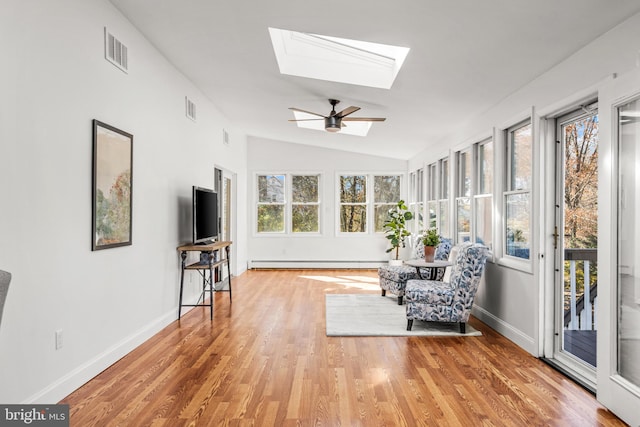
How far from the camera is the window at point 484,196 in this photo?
5090mm

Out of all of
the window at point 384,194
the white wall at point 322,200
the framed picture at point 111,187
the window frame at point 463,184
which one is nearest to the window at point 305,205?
the white wall at point 322,200

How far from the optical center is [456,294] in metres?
4.48

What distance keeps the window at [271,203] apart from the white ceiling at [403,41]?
3.69 metres

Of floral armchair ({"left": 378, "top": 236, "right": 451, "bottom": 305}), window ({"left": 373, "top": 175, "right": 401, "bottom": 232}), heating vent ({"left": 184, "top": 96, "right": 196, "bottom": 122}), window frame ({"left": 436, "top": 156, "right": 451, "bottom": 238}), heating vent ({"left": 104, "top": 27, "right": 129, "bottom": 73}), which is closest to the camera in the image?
heating vent ({"left": 104, "top": 27, "right": 129, "bottom": 73})

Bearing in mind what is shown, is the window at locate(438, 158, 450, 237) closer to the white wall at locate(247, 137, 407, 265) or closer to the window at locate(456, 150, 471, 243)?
the window at locate(456, 150, 471, 243)

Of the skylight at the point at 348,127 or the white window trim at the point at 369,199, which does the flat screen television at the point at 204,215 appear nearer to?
the skylight at the point at 348,127

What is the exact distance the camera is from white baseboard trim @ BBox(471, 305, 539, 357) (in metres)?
3.89

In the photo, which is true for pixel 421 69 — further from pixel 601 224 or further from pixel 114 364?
pixel 114 364

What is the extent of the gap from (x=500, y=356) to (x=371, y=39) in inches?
114

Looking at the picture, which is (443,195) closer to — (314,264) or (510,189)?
(510,189)

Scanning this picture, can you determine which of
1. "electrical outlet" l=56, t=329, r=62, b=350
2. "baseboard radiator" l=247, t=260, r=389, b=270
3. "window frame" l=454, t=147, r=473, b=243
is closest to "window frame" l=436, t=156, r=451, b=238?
"window frame" l=454, t=147, r=473, b=243

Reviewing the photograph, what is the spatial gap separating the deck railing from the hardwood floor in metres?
0.72

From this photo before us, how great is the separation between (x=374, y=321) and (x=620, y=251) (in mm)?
2774

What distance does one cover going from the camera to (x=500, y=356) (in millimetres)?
3812
